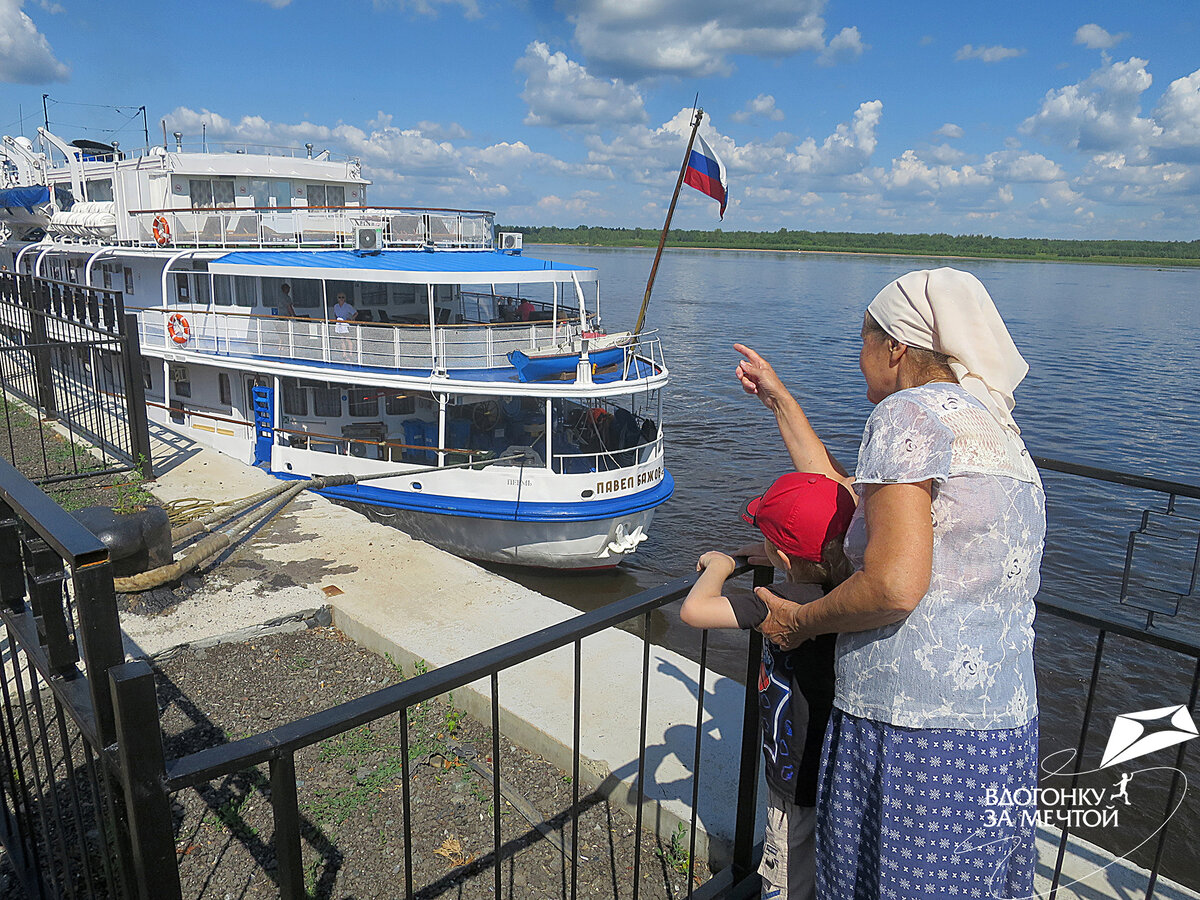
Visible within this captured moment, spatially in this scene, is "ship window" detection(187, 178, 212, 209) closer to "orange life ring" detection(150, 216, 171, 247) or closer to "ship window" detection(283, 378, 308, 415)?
"orange life ring" detection(150, 216, 171, 247)

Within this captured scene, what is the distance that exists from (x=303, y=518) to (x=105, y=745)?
6.78 meters

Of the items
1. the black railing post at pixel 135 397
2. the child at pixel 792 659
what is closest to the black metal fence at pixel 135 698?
the child at pixel 792 659

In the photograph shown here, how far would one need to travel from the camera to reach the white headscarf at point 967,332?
1813 millimetres

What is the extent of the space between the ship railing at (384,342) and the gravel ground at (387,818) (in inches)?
292

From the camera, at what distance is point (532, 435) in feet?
39.7

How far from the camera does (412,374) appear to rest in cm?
1225

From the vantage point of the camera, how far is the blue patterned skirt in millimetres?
1774

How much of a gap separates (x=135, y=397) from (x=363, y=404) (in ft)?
17.3

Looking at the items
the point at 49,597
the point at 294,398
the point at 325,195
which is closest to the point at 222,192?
the point at 325,195

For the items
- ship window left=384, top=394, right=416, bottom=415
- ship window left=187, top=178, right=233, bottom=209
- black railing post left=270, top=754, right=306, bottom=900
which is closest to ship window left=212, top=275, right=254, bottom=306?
ship window left=384, top=394, right=416, bottom=415

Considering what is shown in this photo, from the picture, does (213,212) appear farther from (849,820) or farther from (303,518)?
(849,820)

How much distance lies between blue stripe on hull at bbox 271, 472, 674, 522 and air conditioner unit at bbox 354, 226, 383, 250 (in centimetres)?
440

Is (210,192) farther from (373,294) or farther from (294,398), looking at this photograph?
(294,398)

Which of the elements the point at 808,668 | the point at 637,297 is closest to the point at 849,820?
the point at 808,668
